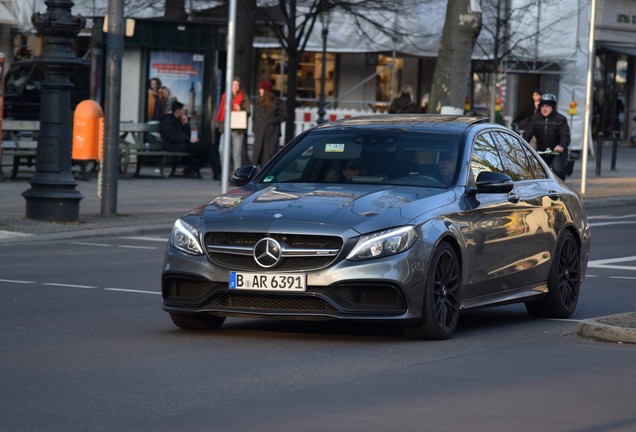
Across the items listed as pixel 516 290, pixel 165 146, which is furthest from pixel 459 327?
pixel 165 146

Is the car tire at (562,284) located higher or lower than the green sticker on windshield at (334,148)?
lower

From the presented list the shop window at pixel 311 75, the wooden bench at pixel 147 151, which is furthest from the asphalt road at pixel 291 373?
the shop window at pixel 311 75

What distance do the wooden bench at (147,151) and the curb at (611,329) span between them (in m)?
19.8

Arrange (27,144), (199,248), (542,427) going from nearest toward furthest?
(542,427)
(199,248)
(27,144)

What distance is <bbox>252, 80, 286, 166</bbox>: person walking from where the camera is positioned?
29.7 metres

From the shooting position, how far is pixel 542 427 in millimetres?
7309

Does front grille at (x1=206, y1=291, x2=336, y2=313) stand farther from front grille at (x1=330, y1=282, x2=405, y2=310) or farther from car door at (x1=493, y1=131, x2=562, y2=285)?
car door at (x1=493, y1=131, x2=562, y2=285)

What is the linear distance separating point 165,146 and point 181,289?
2112 centimetres

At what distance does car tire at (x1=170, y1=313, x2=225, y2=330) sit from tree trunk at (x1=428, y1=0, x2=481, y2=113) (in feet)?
65.2

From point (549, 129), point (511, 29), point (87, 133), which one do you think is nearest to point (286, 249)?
point (87, 133)

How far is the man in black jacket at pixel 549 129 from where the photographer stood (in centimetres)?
2595

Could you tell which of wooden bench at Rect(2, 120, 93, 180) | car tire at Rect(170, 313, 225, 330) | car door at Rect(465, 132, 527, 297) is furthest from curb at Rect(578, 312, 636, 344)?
wooden bench at Rect(2, 120, 93, 180)

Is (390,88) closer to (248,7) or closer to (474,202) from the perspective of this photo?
(248,7)

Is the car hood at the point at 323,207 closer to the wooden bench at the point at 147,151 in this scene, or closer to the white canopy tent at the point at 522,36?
the wooden bench at the point at 147,151
